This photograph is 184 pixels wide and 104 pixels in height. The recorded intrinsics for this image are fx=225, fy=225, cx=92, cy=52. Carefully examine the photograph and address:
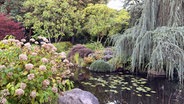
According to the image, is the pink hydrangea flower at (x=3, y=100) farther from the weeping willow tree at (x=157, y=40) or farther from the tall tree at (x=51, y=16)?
the tall tree at (x=51, y=16)

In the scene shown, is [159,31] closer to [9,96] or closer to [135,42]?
[135,42]

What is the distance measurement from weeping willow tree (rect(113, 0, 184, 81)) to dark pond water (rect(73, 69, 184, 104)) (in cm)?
46

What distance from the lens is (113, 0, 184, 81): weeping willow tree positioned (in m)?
5.75

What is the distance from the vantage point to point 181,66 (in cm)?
577

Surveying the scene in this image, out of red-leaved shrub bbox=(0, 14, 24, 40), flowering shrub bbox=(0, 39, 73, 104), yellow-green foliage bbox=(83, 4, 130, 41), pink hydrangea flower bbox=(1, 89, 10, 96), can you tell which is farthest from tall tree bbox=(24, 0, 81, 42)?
pink hydrangea flower bbox=(1, 89, 10, 96)

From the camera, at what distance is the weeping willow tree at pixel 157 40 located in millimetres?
5746

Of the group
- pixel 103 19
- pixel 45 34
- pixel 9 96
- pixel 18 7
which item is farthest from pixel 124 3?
pixel 9 96

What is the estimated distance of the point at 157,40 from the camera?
5.84 meters

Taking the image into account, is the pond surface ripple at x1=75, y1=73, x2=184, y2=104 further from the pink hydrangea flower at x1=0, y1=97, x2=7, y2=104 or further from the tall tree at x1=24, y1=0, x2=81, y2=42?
the tall tree at x1=24, y1=0, x2=81, y2=42

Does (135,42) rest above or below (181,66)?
above

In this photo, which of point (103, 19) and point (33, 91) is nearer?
point (33, 91)

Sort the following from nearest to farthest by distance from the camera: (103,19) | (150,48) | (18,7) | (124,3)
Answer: (150,48) < (103,19) < (18,7) < (124,3)

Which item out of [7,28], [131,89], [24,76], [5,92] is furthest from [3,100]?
[7,28]

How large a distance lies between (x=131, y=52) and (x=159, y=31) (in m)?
1.11
